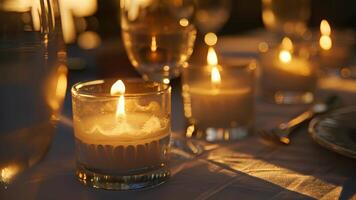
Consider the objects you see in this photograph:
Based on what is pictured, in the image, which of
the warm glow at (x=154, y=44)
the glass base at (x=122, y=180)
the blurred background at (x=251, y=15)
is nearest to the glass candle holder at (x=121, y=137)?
the glass base at (x=122, y=180)

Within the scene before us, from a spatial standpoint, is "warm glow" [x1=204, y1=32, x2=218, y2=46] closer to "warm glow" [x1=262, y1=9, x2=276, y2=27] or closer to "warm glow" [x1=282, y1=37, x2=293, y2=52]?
"warm glow" [x1=262, y1=9, x2=276, y2=27]

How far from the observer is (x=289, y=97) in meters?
0.99

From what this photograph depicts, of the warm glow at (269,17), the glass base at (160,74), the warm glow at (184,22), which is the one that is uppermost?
the warm glow at (184,22)

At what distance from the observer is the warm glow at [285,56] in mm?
1021

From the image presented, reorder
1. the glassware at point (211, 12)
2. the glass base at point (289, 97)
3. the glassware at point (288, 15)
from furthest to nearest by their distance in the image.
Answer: the glassware at point (211, 12)
the glassware at point (288, 15)
the glass base at point (289, 97)

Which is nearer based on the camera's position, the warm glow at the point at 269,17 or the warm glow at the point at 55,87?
the warm glow at the point at 55,87

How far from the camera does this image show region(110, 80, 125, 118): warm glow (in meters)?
0.56

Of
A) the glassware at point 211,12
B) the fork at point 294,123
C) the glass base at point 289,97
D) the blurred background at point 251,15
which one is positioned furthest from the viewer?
the blurred background at point 251,15

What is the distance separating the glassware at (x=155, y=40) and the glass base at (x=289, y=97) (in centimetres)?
29

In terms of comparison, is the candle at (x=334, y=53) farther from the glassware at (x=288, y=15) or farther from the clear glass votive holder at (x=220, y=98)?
the clear glass votive holder at (x=220, y=98)

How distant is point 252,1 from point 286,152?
13.1 feet

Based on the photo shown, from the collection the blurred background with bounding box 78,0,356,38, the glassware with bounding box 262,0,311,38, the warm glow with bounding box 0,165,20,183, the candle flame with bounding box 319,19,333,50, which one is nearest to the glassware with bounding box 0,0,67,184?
the warm glow with bounding box 0,165,20,183

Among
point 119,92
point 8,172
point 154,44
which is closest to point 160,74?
point 154,44

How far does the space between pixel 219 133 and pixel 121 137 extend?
236 mm
